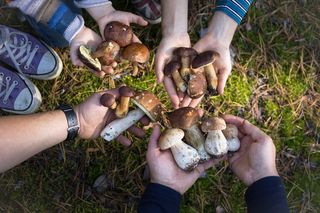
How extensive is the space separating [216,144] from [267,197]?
51 cm

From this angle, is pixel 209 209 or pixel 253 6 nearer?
pixel 209 209

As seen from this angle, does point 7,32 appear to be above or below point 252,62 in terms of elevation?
above

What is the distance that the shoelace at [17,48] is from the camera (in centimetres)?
355

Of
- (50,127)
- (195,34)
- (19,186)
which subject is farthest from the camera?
(195,34)

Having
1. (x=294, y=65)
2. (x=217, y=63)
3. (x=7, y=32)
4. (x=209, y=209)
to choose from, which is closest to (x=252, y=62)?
(x=294, y=65)

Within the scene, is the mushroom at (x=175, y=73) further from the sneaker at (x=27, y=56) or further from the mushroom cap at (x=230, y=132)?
the sneaker at (x=27, y=56)

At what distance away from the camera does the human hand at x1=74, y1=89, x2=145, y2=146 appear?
2947mm

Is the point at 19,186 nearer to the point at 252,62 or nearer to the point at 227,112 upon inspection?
the point at 227,112

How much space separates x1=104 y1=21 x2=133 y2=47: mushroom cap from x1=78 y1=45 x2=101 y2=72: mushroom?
0.20 meters

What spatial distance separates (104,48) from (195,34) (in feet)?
3.60

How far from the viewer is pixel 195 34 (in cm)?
382

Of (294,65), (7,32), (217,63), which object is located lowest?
(294,65)

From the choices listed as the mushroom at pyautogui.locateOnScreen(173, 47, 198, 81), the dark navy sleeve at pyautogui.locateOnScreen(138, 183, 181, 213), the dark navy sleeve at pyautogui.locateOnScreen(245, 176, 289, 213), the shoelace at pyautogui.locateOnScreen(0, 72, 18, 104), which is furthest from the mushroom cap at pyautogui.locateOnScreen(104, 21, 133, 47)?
the dark navy sleeve at pyautogui.locateOnScreen(245, 176, 289, 213)

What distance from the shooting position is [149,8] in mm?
Result: 3652
